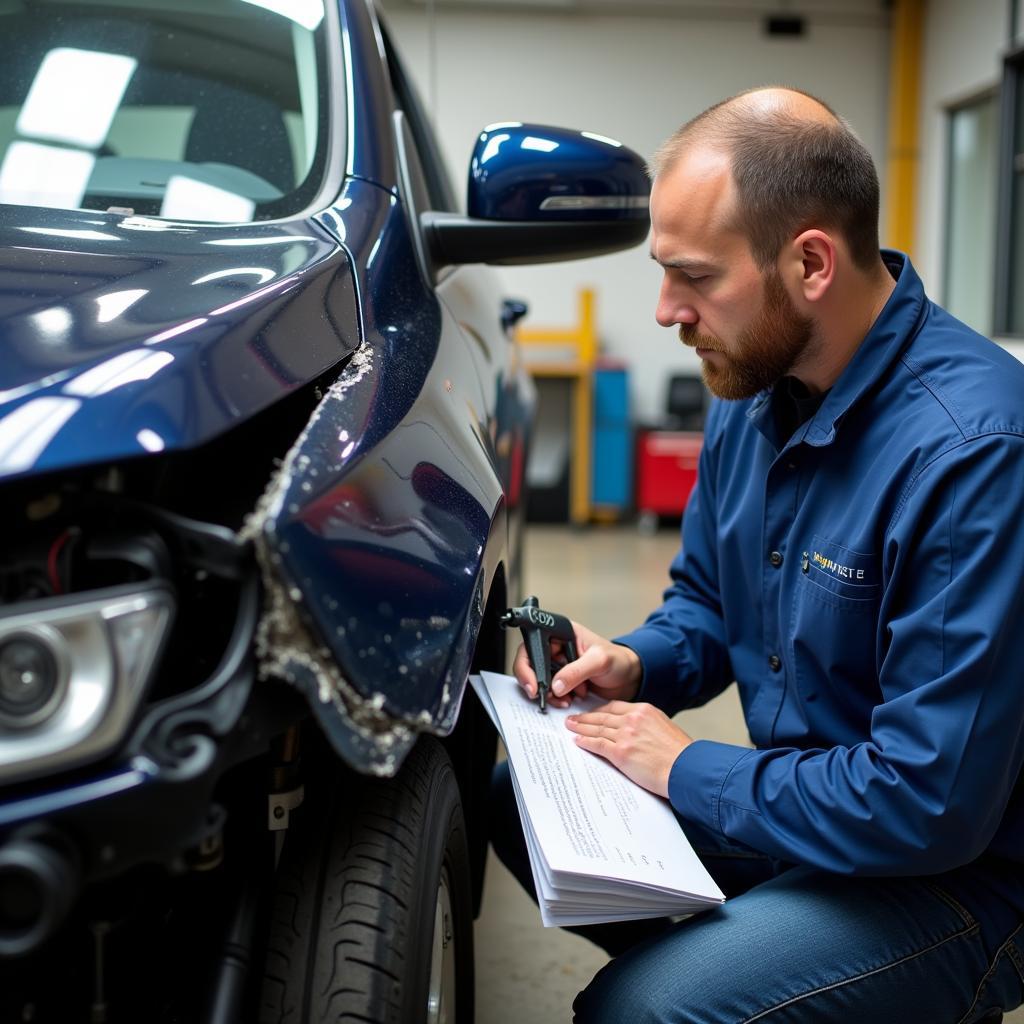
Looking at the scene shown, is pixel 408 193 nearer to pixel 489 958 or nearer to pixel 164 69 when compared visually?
pixel 164 69

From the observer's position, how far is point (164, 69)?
1523 millimetres

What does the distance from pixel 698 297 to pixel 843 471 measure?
0.24 m

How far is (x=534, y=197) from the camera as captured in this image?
4.79 ft

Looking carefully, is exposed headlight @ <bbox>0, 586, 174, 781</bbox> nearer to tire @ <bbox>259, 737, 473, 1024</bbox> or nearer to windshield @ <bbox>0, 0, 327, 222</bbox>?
tire @ <bbox>259, 737, 473, 1024</bbox>

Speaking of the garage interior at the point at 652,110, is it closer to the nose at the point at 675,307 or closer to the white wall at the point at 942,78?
the white wall at the point at 942,78

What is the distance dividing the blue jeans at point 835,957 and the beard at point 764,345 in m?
0.53

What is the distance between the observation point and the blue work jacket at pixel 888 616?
1.07 metres

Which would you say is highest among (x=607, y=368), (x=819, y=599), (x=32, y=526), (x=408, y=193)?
(x=408, y=193)

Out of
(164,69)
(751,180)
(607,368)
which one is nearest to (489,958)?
(751,180)

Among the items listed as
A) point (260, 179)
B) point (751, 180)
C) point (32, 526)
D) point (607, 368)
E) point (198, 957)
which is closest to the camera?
point (32, 526)

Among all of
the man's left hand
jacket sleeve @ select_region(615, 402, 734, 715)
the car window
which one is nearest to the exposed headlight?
the man's left hand

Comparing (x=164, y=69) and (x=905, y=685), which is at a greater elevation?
(x=164, y=69)

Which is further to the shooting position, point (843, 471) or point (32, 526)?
point (843, 471)

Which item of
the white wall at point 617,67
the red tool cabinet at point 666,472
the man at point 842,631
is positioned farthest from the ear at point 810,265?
the white wall at point 617,67
